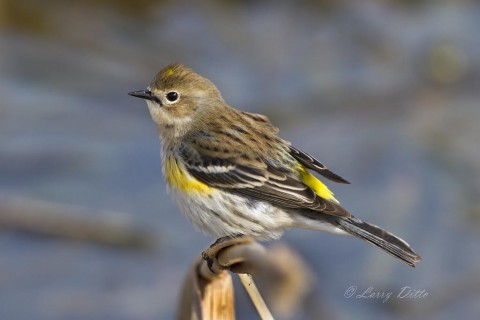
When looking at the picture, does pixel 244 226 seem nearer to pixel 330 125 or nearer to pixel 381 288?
pixel 381 288

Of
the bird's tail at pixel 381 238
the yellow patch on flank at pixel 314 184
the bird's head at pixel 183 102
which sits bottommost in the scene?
the bird's tail at pixel 381 238

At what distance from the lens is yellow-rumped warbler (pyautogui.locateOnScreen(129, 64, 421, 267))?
5.82m

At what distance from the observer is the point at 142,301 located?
31.3ft

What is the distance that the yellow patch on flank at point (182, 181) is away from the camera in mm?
5988

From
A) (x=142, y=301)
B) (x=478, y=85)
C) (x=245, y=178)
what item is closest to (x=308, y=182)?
(x=245, y=178)

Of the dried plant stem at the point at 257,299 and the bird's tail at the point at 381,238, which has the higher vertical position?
the bird's tail at the point at 381,238

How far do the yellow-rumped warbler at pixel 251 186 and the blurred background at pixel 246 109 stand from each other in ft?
2.89

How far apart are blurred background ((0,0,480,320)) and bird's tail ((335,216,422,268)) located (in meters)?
0.94

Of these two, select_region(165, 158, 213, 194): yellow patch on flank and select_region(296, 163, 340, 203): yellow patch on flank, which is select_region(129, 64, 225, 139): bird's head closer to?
select_region(165, 158, 213, 194): yellow patch on flank

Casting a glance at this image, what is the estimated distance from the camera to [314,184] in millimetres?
6078
